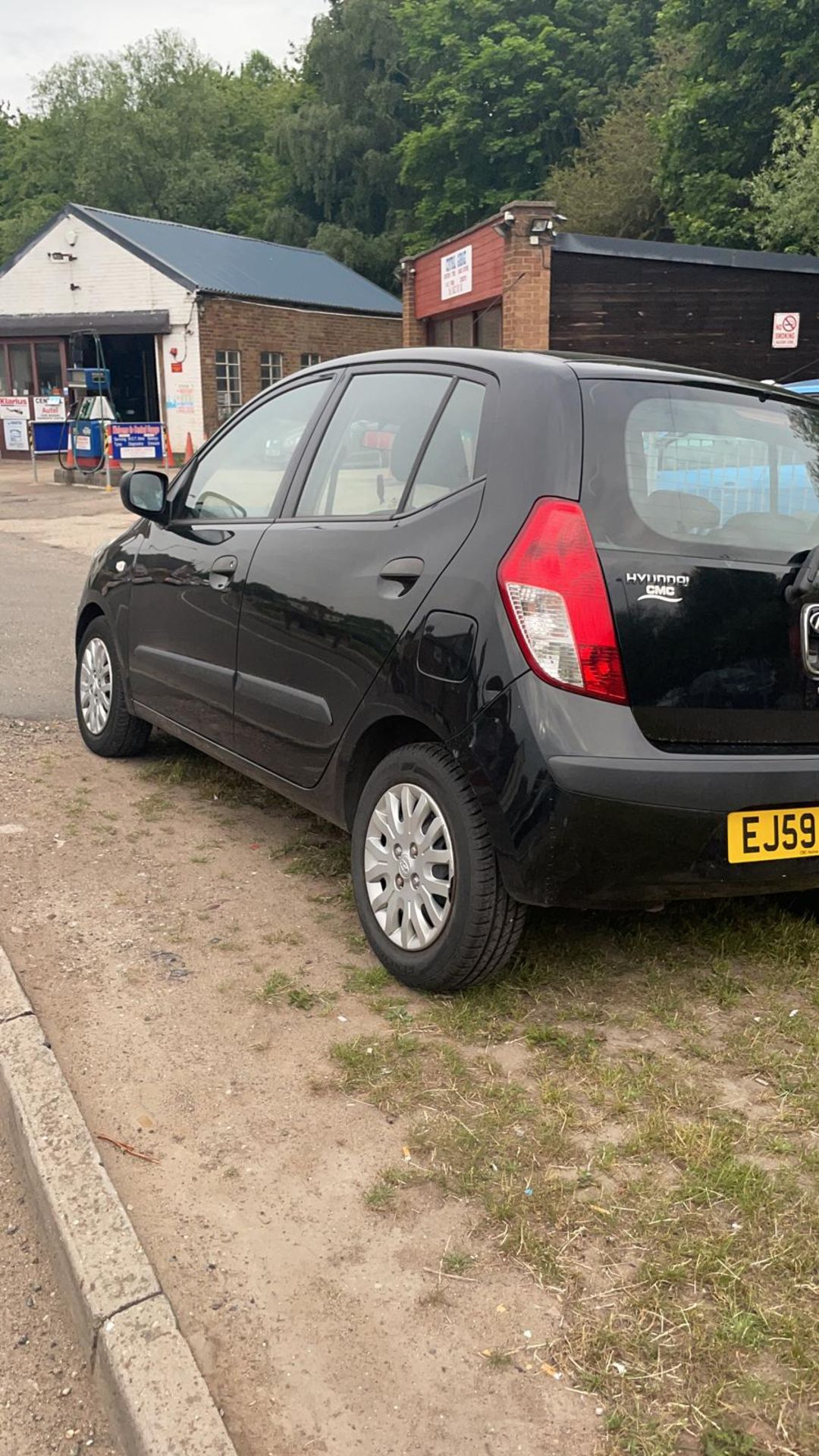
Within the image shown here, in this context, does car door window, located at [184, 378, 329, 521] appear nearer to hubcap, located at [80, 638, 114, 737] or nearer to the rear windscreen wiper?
hubcap, located at [80, 638, 114, 737]

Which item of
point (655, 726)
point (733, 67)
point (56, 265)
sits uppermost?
point (733, 67)

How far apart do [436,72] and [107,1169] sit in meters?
49.9

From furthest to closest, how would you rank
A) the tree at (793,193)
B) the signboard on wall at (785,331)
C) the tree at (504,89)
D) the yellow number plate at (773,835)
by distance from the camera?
the tree at (504,89) → the tree at (793,193) → the signboard on wall at (785,331) → the yellow number plate at (773,835)

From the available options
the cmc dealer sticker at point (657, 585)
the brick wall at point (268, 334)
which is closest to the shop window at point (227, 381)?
the brick wall at point (268, 334)

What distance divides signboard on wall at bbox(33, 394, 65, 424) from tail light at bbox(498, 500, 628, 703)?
993 inches

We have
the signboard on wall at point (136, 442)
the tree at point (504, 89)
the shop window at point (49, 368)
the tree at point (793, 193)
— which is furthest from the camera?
the tree at point (504, 89)

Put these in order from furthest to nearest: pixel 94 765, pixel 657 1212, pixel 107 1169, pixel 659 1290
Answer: pixel 94 765 < pixel 107 1169 < pixel 657 1212 < pixel 659 1290

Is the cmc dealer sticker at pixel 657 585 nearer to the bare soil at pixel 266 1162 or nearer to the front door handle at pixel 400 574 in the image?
the front door handle at pixel 400 574

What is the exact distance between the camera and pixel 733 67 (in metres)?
28.1

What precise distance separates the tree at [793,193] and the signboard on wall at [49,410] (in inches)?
600

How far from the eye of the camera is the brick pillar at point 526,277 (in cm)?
1747

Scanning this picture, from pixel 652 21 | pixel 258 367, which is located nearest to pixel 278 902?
pixel 258 367

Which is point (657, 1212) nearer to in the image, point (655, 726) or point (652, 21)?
point (655, 726)

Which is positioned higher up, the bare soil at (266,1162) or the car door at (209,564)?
the car door at (209,564)
